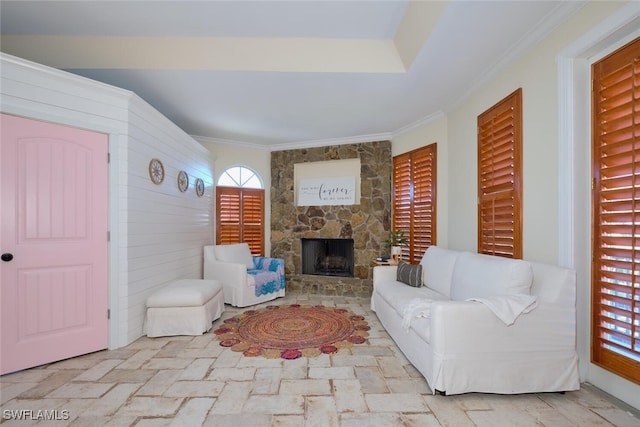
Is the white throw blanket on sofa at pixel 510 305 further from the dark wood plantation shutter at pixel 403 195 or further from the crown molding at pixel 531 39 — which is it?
the dark wood plantation shutter at pixel 403 195

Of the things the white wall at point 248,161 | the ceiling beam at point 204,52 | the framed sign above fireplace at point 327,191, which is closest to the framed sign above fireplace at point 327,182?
the framed sign above fireplace at point 327,191

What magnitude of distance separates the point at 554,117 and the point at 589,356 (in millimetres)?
1830

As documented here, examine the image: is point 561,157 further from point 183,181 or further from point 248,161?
point 248,161

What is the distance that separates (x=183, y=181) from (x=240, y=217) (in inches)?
62.8

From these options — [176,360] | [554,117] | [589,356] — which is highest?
[554,117]

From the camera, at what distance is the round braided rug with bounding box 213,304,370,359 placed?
9.53 feet

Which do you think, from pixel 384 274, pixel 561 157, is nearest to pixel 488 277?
pixel 561 157

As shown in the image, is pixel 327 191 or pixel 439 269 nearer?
pixel 439 269

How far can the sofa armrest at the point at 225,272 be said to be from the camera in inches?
171

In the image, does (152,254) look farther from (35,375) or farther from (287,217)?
(287,217)

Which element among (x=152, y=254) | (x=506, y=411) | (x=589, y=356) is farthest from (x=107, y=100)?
(x=589, y=356)

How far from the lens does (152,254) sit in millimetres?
3455

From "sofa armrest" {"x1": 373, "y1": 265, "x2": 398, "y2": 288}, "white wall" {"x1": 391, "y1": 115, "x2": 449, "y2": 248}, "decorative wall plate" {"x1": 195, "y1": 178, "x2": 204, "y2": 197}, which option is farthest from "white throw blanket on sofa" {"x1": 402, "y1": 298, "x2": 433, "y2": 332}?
"decorative wall plate" {"x1": 195, "y1": 178, "x2": 204, "y2": 197}

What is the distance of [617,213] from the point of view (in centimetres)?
197
